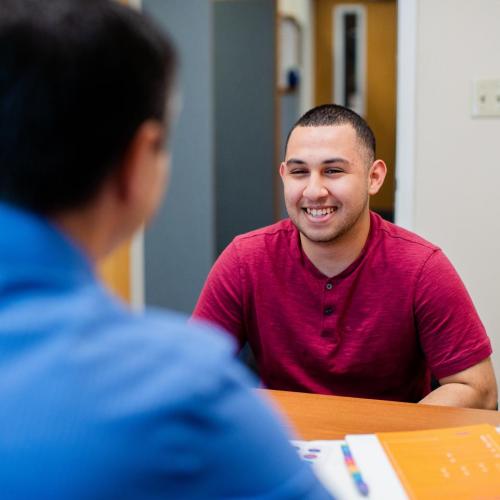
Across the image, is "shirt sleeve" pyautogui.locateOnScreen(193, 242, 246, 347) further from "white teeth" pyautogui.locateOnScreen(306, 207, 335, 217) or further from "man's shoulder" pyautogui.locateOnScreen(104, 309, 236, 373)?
"man's shoulder" pyautogui.locateOnScreen(104, 309, 236, 373)

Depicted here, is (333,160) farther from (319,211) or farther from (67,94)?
(67,94)

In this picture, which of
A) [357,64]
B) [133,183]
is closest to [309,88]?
[357,64]

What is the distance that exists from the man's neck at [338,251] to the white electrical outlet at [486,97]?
2.93 feet

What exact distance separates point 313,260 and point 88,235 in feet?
3.56

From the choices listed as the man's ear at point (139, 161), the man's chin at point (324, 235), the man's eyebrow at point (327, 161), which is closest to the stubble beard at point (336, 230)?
the man's chin at point (324, 235)

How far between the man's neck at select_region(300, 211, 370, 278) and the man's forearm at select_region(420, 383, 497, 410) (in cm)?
33

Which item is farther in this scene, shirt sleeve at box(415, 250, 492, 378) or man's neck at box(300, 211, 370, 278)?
man's neck at box(300, 211, 370, 278)

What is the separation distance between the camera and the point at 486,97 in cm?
217

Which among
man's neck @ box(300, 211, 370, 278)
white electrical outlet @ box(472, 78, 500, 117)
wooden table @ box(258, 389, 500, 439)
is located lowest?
wooden table @ box(258, 389, 500, 439)

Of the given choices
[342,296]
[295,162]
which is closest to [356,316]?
[342,296]

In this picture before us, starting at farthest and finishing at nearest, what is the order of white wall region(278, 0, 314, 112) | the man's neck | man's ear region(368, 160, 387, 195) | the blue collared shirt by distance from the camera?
white wall region(278, 0, 314, 112) → man's ear region(368, 160, 387, 195) → the man's neck → the blue collared shirt

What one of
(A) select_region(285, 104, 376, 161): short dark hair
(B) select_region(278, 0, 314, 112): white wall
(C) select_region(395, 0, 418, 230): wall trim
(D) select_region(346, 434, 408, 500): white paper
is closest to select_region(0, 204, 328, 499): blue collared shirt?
(D) select_region(346, 434, 408, 500): white paper

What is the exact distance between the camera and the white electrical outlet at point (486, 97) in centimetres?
216

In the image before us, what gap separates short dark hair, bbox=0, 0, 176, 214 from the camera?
41 cm
